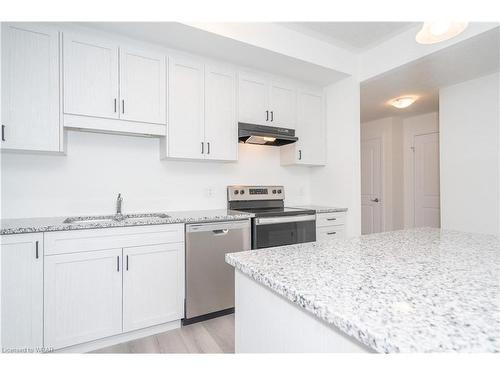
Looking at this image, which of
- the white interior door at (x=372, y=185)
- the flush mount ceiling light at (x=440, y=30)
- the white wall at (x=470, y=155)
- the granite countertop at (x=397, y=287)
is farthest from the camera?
the white interior door at (x=372, y=185)

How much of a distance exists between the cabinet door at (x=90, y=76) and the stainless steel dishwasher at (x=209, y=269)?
1194 millimetres

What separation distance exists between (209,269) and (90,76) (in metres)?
1.82

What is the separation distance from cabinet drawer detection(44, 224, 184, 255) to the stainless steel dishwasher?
17 cm

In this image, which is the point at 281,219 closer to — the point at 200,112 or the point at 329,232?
the point at 329,232

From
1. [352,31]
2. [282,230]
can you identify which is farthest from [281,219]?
[352,31]

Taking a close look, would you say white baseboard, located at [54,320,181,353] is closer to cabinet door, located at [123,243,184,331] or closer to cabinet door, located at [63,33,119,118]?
cabinet door, located at [123,243,184,331]

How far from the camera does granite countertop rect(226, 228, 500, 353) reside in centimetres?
49

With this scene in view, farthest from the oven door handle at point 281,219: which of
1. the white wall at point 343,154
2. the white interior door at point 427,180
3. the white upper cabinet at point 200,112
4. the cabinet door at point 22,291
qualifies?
the white interior door at point 427,180

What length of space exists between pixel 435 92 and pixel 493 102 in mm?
714

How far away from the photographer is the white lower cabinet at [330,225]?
298cm

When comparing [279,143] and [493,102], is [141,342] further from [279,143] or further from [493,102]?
[493,102]

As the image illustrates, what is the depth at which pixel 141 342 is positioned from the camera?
6.66 ft

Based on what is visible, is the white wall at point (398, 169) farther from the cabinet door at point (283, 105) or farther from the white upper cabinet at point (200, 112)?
the white upper cabinet at point (200, 112)
